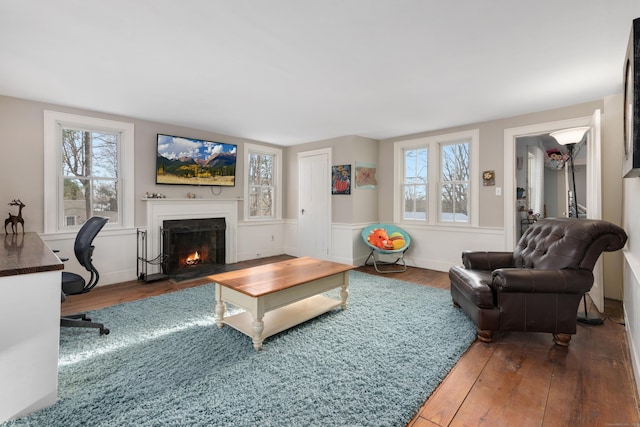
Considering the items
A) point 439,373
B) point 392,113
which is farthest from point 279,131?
point 439,373

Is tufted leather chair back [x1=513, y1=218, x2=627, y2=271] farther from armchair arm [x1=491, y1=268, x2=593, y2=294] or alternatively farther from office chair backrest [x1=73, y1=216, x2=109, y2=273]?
office chair backrest [x1=73, y1=216, x2=109, y2=273]

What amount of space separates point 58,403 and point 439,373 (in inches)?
86.2

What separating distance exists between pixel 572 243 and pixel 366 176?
333 cm

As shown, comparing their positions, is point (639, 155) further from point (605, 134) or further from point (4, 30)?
point (4, 30)

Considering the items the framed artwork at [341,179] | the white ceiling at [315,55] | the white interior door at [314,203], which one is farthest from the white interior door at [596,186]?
the white interior door at [314,203]

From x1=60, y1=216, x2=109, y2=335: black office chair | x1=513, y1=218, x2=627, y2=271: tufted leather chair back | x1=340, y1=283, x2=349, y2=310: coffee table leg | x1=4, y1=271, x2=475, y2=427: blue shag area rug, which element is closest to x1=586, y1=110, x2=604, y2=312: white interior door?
x1=513, y1=218, x2=627, y2=271: tufted leather chair back

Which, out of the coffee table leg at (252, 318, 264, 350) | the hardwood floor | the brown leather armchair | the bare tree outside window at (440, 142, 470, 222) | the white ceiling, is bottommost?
the hardwood floor

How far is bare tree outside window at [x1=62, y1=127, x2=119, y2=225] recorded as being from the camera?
3.77 meters

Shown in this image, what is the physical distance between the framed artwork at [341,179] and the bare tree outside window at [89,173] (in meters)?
3.28

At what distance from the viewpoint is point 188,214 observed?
4.69m

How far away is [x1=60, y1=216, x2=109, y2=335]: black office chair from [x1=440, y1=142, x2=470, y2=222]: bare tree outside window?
14.9ft

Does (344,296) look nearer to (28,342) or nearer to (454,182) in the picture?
(28,342)

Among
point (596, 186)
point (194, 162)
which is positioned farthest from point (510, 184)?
point (194, 162)

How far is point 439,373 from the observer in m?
1.90
